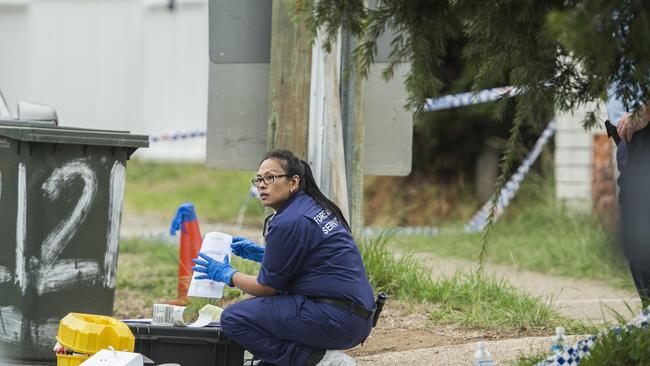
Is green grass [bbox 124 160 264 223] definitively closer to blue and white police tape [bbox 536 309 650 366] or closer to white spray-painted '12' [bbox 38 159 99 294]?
white spray-painted '12' [bbox 38 159 99 294]

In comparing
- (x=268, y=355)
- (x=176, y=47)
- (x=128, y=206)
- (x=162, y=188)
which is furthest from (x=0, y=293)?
(x=176, y=47)

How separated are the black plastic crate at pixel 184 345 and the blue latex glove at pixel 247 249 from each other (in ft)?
1.70

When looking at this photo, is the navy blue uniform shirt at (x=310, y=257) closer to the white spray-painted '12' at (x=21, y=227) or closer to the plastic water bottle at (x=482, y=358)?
the plastic water bottle at (x=482, y=358)

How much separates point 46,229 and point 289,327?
149cm

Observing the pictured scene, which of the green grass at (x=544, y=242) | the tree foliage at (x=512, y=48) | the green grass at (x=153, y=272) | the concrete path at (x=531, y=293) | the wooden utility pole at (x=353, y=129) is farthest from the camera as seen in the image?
the green grass at (x=544, y=242)

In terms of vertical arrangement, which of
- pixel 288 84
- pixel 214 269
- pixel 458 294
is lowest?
pixel 458 294

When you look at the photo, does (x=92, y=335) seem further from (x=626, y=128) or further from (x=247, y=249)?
(x=626, y=128)

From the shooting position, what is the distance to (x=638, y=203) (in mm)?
6062

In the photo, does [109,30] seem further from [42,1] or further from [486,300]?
[486,300]

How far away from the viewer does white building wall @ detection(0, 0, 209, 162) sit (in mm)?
19141

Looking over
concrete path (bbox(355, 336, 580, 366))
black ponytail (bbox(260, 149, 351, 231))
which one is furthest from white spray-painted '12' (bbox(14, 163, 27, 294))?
concrete path (bbox(355, 336, 580, 366))

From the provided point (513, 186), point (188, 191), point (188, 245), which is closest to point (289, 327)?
point (188, 245)

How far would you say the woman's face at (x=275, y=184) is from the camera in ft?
18.5

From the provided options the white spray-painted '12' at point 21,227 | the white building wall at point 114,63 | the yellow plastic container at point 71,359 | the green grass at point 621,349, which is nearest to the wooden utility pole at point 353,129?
the white spray-painted '12' at point 21,227
